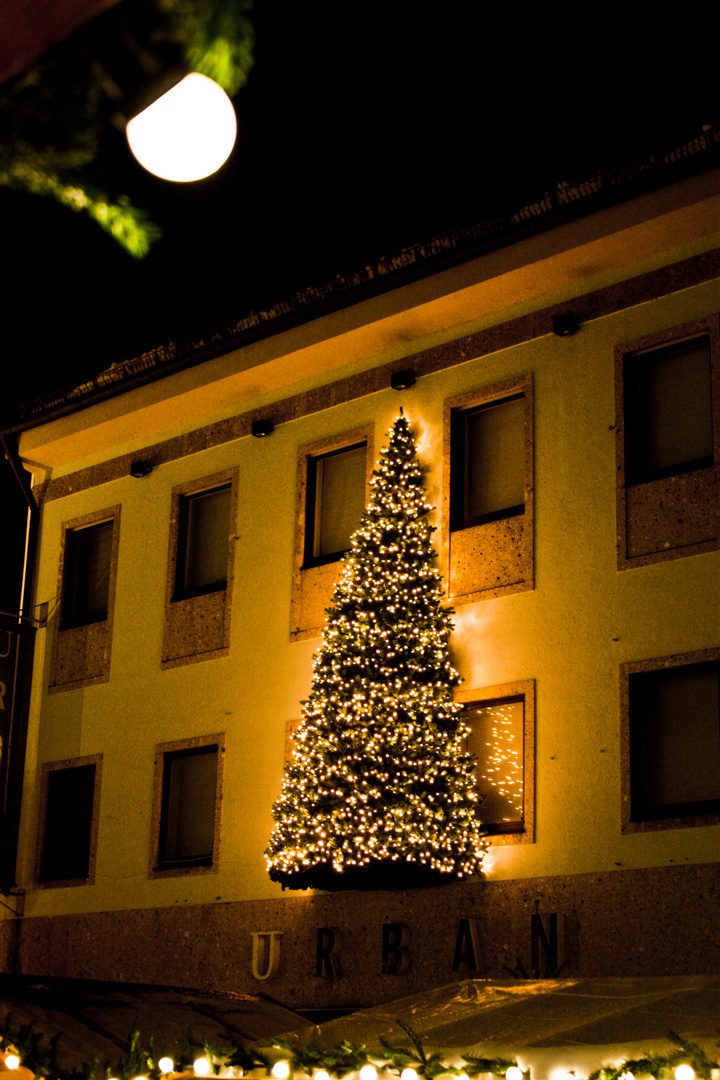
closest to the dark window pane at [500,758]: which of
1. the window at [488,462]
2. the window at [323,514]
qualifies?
the window at [488,462]

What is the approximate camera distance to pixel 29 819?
17.0 meters

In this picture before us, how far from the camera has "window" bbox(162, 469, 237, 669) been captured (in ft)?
52.3

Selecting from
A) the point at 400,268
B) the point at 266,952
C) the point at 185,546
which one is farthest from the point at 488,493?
the point at 266,952

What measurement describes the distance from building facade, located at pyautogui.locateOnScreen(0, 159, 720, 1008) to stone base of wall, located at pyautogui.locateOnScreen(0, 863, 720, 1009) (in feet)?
0.10

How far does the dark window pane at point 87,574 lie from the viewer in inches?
696

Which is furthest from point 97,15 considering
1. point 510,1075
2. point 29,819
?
point 29,819

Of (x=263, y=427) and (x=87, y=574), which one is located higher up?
(x=263, y=427)

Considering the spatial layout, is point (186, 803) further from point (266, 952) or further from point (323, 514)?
point (323, 514)

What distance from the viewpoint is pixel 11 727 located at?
54.9 feet

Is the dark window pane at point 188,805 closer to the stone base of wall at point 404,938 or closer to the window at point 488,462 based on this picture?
the stone base of wall at point 404,938

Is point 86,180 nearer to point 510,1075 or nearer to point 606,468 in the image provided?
point 510,1075

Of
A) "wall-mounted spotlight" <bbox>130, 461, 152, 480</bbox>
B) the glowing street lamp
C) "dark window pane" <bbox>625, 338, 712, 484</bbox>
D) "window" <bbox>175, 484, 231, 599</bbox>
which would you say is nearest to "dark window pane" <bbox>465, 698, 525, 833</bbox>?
"dark window pane" <bbox>625, 338, 712, 484</bbox>

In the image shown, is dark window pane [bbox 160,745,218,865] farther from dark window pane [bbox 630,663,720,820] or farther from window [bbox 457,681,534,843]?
dark window pane [bbox 630,663,720,820]

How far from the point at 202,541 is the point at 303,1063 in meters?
9.49
